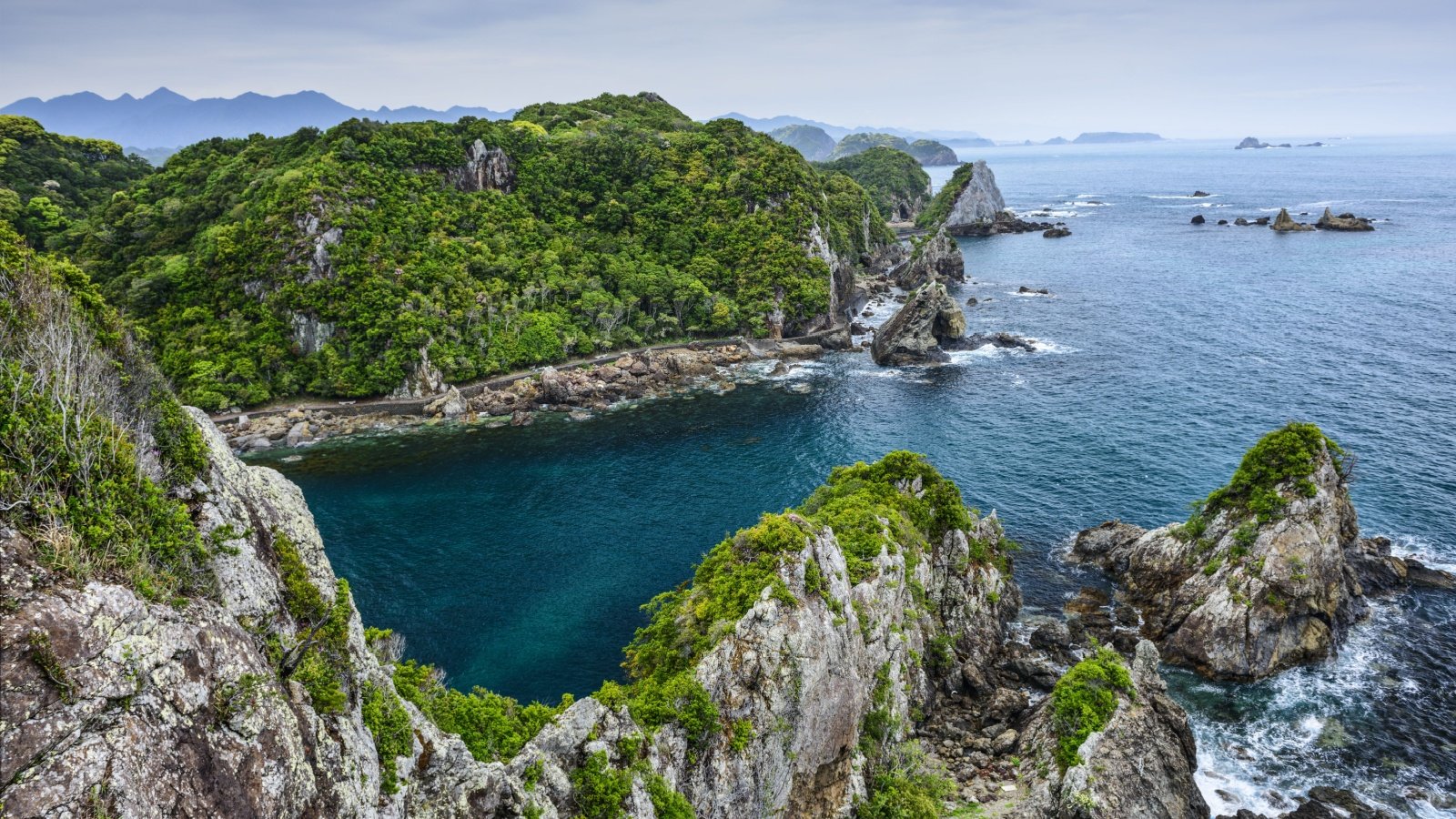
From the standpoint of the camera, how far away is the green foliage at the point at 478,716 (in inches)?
960

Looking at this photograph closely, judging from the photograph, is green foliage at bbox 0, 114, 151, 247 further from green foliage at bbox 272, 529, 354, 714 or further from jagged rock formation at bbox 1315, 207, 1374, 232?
jagged rock formation at bbox 1315, 207, 1374, 232

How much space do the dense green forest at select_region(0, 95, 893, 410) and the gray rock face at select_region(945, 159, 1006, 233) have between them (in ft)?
223

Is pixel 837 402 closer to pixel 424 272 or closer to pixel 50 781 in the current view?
pixel 424 272

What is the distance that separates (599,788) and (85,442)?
17519 millimetres

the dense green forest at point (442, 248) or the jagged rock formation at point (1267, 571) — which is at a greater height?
the dense green forest at point (442, 248)

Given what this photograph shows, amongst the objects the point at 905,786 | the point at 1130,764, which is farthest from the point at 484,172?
the point at 1130,764

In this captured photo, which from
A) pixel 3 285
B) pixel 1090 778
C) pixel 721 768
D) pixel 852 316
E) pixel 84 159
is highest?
pixel 84 159

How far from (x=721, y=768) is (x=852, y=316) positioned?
9893 centimetres

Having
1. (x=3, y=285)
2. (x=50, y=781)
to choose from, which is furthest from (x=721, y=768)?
(x=3, y=285)

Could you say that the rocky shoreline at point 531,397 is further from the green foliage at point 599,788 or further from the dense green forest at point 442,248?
the green foliage at point 599,788

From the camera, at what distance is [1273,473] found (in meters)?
43.4

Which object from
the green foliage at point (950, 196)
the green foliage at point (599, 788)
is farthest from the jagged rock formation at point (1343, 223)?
the green foliage at point (599, 788)

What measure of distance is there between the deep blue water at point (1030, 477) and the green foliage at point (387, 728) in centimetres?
2463

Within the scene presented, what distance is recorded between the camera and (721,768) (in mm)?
27562
